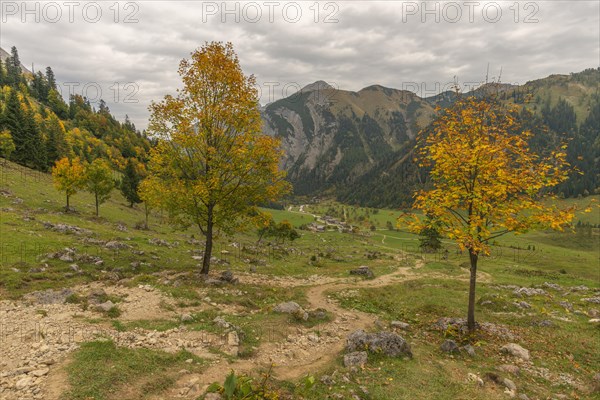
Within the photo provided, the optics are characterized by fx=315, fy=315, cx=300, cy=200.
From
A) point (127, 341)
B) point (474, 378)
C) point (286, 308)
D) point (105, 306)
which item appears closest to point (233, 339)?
point (127, 341)

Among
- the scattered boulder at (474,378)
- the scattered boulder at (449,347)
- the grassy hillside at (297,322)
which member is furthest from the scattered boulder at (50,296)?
the scattered boulder at (474,378)

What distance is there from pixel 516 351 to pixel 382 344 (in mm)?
6552

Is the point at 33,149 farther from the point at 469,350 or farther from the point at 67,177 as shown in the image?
the point at 469,350

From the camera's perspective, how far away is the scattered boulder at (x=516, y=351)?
14438mm

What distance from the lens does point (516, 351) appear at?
14.7m

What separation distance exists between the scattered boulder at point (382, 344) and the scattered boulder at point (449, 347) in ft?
7.02

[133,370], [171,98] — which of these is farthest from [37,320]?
[171,98]

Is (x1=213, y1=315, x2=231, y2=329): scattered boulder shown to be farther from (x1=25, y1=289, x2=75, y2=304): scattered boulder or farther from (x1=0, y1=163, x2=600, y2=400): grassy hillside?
(x1=25, y1=289, x2=75, y2=304): scattered boulder

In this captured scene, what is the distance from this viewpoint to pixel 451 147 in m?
15.4

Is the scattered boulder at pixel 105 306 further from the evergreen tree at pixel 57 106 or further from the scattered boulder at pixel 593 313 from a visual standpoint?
the evergreen tree at pixel 57 106

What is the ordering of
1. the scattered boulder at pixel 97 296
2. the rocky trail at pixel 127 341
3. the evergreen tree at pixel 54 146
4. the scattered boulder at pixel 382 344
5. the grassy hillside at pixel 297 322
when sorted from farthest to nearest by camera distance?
the evergreen tree at pixel 54 146
the scattered boulder at pixel 97 296
the scattered boulder at pixel 382 344
the grassy hillside at pixel 297 322
the rocky trail at pixel 127 341

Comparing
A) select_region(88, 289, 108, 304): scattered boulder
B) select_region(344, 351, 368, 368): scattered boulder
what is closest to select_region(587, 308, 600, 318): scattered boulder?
select_region(344, 351, 368, 368): scattered boulder

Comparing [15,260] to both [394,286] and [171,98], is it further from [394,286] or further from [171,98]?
[394,286]

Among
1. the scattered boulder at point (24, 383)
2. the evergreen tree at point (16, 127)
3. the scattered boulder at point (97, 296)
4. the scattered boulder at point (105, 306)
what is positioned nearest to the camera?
the scattered boulder at point (24, 383)
